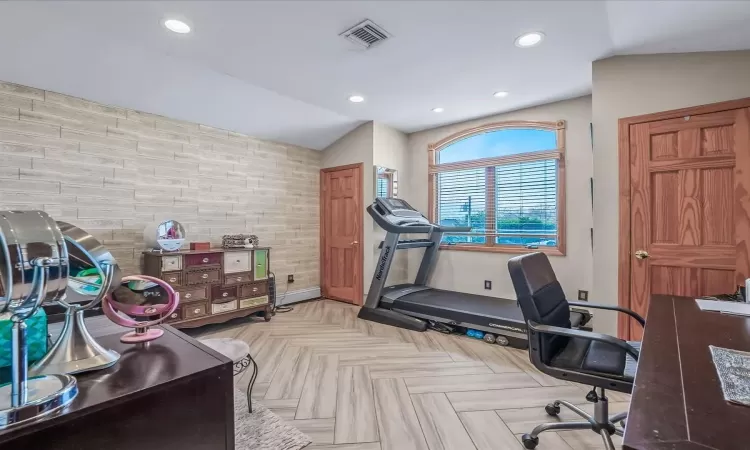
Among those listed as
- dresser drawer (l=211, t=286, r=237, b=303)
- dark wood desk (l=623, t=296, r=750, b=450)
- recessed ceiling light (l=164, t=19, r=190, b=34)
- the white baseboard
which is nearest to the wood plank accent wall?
the white baseboard

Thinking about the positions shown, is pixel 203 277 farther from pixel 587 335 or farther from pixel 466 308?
pixel 587 335

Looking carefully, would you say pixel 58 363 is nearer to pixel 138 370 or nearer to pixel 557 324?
pixel 138 370

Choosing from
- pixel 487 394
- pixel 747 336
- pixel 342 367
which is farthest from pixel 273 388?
pixel 747 336

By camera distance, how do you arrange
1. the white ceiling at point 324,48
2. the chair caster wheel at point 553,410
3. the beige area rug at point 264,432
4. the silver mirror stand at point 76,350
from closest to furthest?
the silver mirror stand at point 76,350 < the beige area rug at point 264,432 < the chair caster wheel at point 553,410 < the white ceiling at point 324,48

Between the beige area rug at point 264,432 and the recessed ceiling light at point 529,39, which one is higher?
the recessed ceiling light at point 529,39

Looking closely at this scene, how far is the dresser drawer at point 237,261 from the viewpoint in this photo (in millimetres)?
3783

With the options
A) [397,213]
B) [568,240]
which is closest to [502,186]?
[568,240]

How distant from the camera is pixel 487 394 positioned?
2318 mm

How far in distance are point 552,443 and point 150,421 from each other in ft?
6.32

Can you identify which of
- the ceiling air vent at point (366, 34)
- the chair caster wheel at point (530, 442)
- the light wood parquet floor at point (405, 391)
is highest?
the ceiling air vent at point (366, 34)

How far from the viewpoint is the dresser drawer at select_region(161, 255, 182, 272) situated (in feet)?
10.8

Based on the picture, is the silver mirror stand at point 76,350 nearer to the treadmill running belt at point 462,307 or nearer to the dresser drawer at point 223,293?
the dresser drawer at point 223,293

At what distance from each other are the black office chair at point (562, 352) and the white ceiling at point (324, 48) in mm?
1750

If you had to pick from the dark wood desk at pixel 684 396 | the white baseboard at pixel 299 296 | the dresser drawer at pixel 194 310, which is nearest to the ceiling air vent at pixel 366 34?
the dark wood desk at pixel 684 396
